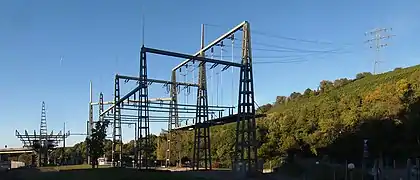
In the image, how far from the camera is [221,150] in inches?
3285

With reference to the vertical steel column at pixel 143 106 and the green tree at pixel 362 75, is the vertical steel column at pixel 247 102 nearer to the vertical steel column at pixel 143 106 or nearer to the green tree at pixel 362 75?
the vertical steel column at pixel 143 106

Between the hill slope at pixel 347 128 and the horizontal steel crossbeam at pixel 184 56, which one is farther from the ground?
the horizontal steel crossbeam at pixel 184 56

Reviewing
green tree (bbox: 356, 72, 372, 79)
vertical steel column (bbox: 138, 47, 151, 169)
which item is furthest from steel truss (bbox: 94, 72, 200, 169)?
green tree (bbox: 356, 72, 372, 79)

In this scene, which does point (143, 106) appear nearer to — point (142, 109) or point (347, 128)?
point (142, 109)

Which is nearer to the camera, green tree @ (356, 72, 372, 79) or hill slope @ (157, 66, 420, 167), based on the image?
hill slope @ (157, 66, 420, 167)

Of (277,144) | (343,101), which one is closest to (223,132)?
(277,144)

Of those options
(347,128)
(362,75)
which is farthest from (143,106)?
(362,75)

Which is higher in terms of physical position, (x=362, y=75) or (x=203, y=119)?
(x=362, y=75)

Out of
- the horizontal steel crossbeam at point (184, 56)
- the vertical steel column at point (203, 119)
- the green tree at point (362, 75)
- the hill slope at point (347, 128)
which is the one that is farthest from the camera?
the green tree at point (362, 75)

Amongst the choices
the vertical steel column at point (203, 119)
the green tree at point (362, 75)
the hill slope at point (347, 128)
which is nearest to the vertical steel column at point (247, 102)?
the vertical steel column at point (203, 119)

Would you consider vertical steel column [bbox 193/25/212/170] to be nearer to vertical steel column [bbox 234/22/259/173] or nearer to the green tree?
vertical steel column [bbox 234/22/259/173]

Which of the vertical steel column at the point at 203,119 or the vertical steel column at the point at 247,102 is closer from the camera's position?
the vertical steel column at the point at 247,102

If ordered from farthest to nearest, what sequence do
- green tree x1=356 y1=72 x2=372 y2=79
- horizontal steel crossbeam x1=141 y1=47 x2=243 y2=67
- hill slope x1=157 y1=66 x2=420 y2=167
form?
1. green tree x1=356 y1=72 x2=372 y2=79
2. hill slope x1=157 y1=66 x2=420 y2=167
3. horizontal steel crossbeam x1=141 y1=47 x2=243 y2=67

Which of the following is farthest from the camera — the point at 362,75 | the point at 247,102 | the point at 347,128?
the point at 362,75
